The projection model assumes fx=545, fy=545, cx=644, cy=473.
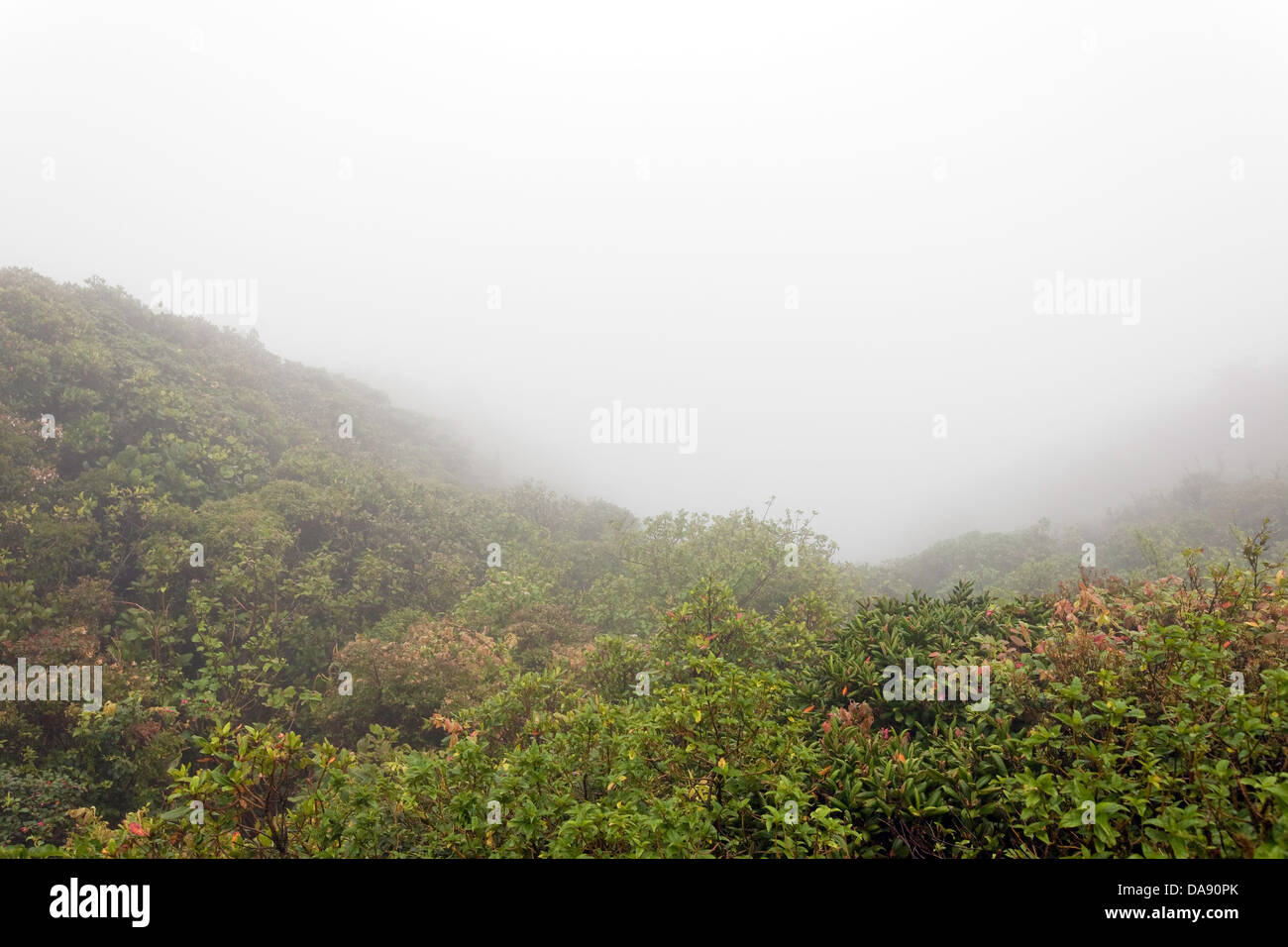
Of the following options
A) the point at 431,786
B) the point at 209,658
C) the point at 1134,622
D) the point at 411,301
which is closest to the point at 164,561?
the point at 209,658

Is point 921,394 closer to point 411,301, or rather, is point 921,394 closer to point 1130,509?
point 1130,509

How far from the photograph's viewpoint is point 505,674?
27.8ft

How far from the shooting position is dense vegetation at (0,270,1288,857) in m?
3.92

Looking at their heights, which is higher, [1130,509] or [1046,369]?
[1046,369]

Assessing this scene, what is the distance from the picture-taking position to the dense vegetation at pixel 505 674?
3.92 metres

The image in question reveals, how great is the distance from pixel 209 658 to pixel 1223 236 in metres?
251
